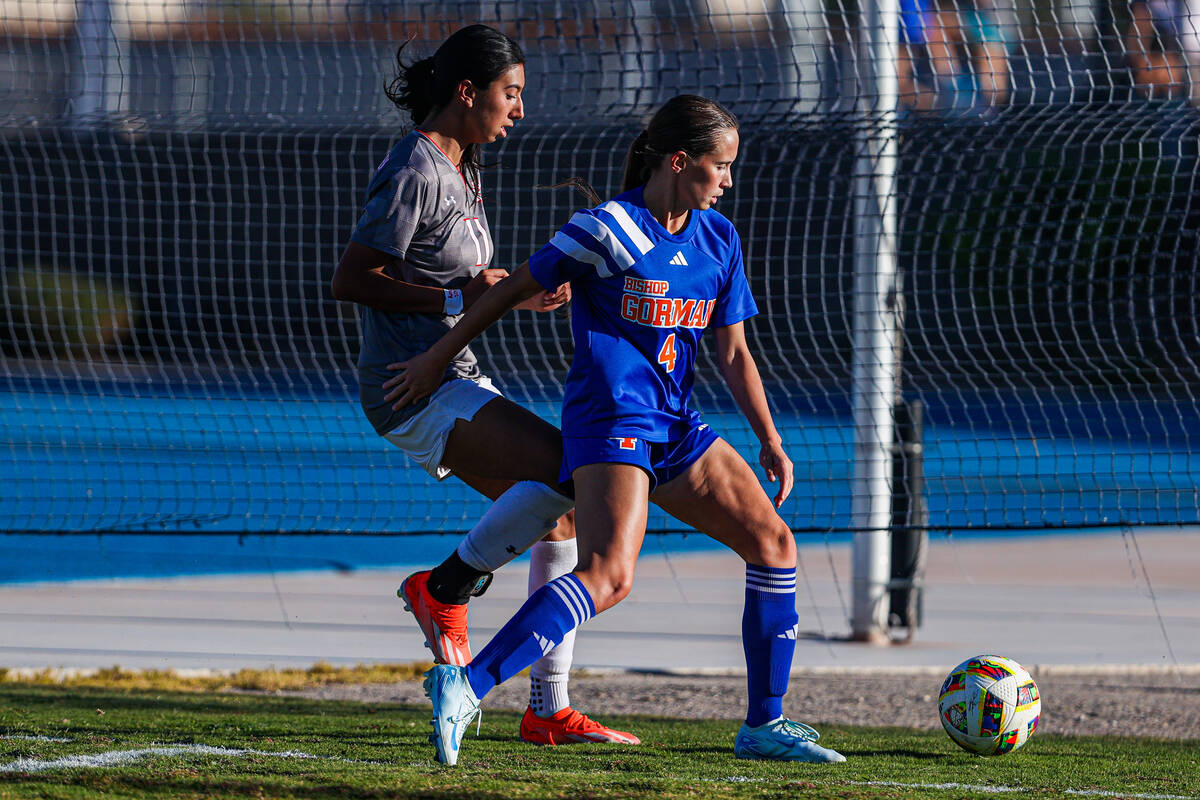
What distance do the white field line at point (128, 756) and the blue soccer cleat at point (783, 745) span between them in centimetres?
100

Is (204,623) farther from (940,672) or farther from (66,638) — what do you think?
(940,672)

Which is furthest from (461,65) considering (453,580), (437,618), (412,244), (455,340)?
(437,618)

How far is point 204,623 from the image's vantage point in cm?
691

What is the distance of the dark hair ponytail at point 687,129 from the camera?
3486 mm

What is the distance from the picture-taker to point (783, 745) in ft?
11.9

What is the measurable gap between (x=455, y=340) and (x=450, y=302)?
24 centimetres

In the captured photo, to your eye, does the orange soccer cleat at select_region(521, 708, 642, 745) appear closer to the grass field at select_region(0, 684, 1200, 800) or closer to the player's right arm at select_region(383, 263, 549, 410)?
the grass field at select_region(0, 684, 1200, 800)

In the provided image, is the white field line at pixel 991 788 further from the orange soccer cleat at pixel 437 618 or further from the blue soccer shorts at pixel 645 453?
the orange soccer cleat at pixel 437 618

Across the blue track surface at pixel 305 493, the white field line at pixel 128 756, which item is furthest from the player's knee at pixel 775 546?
the blue track surface at pixel 305 493

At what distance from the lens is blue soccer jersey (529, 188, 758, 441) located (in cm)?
343

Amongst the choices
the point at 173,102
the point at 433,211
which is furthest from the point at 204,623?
the point at 173,102

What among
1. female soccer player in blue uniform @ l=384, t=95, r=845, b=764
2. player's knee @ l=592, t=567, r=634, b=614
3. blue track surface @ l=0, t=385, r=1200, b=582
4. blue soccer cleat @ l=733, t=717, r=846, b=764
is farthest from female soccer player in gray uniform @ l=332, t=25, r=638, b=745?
blue track surface @ l=0, t=385, r=1200, b=582

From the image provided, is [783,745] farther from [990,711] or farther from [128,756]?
[128,756]

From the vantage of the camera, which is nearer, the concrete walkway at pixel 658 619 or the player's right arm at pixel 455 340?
the player's right arm at pixel 455 340
